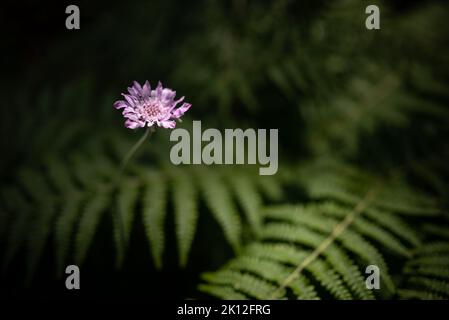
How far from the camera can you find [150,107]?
3.41 ft

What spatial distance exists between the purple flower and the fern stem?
67 centimetres

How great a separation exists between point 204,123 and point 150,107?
1.07 m

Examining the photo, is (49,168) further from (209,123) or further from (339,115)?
(339,115)

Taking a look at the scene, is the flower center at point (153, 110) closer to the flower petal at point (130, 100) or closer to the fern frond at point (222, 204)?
the flower petal at point (130, 100)

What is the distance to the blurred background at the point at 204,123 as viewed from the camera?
5.53 feet

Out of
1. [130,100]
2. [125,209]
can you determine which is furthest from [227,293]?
[130,100]

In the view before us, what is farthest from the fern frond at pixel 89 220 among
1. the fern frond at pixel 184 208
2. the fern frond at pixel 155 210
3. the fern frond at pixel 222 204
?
the fern frond at pixel 222 204

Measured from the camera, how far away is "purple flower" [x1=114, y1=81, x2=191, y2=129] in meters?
1.01

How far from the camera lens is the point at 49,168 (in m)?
1.81

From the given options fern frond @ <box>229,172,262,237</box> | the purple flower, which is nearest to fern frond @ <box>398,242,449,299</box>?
fern frond @ <box>229,172,262,237</box>

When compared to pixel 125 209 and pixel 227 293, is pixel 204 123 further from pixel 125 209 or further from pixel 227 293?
pixel 227 293

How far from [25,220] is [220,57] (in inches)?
51.4

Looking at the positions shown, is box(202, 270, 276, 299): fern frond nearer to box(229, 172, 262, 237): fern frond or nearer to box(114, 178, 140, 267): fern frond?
box(229, 172, 262, 237): fern frond
